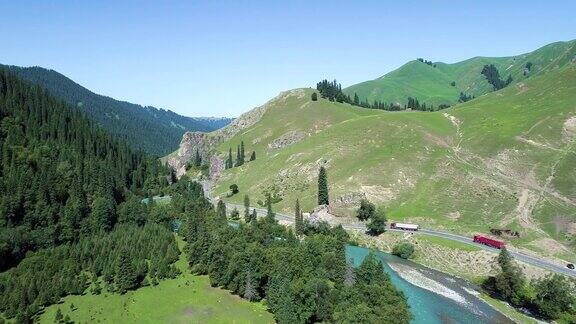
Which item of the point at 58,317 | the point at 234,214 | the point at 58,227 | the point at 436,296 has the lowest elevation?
the point at 436,296

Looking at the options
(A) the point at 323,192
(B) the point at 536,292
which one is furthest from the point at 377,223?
(B) the point at 536,292

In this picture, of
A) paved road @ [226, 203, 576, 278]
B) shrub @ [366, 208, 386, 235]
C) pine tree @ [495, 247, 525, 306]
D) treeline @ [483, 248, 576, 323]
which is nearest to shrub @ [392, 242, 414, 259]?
shrub @ [366, 208, 386, 235]

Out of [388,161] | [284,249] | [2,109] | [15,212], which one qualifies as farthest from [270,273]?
[2,109]

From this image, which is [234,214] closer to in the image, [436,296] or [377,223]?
[377,223]

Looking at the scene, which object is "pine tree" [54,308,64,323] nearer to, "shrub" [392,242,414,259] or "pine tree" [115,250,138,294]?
"pine tree" [115,250,138,294]

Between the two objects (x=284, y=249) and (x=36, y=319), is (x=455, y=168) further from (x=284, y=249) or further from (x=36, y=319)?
(x=36, y=319)

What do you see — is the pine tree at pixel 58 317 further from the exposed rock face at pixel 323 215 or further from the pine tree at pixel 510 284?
the pine tree at pixel 510 284
